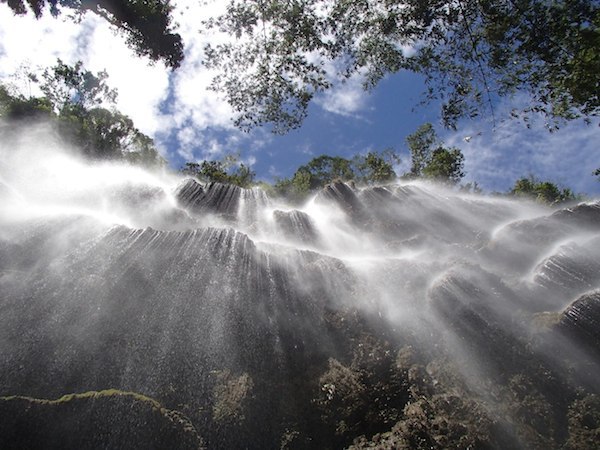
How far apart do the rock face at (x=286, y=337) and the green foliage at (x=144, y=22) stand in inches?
459

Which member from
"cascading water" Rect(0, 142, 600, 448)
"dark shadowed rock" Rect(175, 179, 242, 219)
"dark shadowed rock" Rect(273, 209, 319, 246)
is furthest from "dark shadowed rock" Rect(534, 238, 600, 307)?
"dark shadowed rock" Rect(175, 179, 242, 219)

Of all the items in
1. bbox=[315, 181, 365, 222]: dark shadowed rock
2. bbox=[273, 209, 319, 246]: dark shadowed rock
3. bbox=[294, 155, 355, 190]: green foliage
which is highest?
bbox=[294, 155, 355, 190]: green foliage

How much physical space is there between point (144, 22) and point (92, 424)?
1971 cm

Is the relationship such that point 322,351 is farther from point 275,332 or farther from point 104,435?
point 104,435

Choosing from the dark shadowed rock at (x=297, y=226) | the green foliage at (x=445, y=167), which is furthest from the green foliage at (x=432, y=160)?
the dark shadowed rock at (x=297, y=226)

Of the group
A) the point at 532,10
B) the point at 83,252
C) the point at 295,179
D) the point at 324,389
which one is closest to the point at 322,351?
the point at 324,389

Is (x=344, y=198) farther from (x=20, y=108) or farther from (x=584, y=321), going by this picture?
(x=20, y=108)

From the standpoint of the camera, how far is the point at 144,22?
21.2 m

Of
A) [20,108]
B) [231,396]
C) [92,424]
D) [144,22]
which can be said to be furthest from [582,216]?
[20,108]

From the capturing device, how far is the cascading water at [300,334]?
31.7ft

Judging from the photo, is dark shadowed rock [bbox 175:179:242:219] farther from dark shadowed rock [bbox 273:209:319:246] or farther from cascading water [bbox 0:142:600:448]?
cascading water [bbox 0:142:600:448]

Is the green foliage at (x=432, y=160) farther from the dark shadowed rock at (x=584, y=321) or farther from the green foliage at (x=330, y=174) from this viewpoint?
the dark shadowed rock at (x=584, y=321)

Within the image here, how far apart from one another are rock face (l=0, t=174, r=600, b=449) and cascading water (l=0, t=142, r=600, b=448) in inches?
1.6

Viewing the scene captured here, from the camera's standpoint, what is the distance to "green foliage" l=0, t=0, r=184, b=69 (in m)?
20.6
